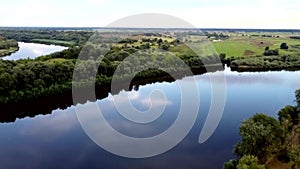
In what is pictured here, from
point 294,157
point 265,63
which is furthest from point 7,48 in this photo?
point 294,157

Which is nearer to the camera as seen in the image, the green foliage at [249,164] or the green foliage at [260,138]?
the green foliage at [249,164]

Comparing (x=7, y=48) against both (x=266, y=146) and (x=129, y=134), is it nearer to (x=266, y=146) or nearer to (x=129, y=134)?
(x=129, y=134)

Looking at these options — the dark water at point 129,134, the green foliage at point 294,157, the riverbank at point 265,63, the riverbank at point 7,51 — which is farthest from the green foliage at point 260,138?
the riverbank at point 7,51

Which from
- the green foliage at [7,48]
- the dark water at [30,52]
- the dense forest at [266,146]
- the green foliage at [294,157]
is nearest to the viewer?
the green foliage at [294,157]

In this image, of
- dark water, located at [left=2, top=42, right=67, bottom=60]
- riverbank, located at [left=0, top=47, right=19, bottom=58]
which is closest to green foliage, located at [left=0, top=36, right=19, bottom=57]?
riverbank, located at [left=0, top=47, right=19, bottom=58]

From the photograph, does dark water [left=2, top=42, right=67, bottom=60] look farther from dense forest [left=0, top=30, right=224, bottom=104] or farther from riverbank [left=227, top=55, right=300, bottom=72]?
riverbank [left=227, top=55, right=300, bottom=72]

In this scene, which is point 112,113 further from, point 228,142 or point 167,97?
point 228,142

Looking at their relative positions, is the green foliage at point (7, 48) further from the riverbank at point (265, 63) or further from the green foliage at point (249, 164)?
the green foliage at point (249, 164)

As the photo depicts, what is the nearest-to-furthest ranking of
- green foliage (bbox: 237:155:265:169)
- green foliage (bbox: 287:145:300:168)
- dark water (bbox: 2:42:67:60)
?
green foliage (bbox: 237:155:265:169) → green foliage (bbox: 287:145:300:168) → dark water (bbox: 2:42:67:60)
